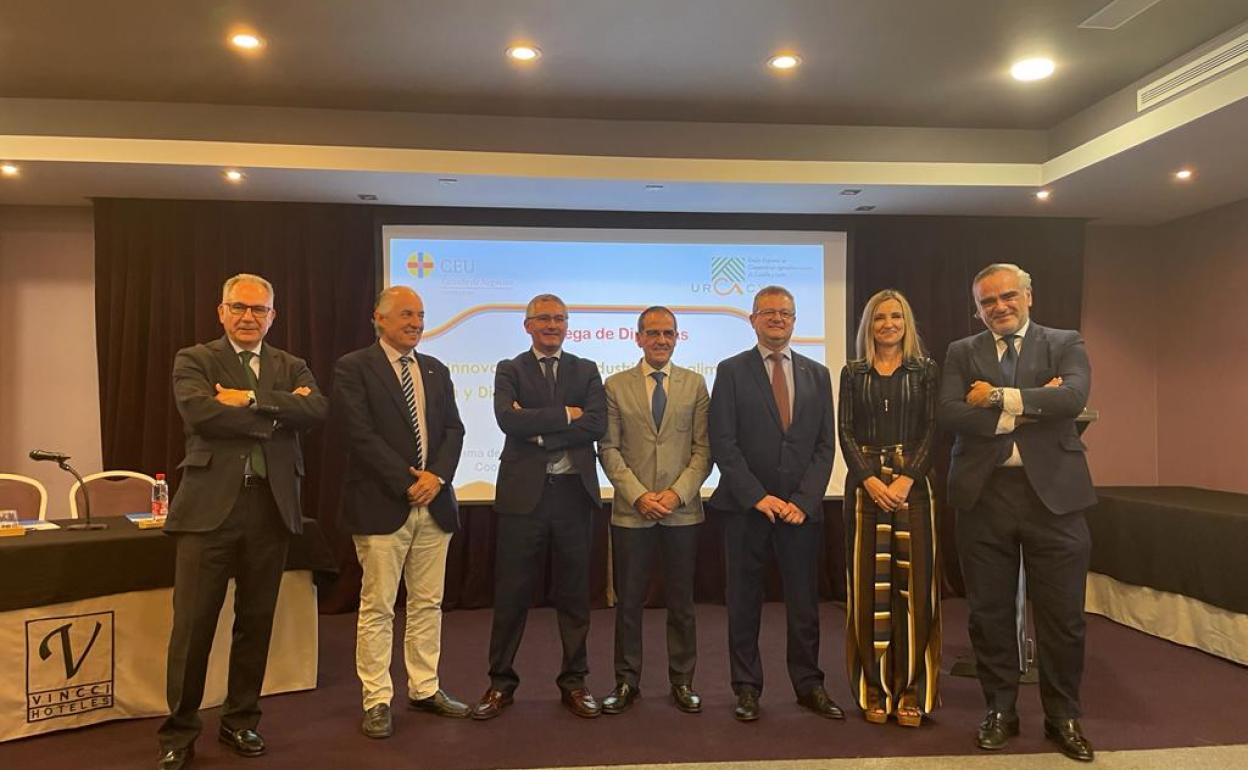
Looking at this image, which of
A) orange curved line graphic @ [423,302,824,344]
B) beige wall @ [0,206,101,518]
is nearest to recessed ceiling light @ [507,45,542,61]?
orange curved line graphic @ [423,302,824,344]

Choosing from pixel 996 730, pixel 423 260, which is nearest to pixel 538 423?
pixel 996 730

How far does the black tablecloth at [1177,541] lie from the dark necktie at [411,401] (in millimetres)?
3770

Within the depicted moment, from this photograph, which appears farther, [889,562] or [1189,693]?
[1189,693]

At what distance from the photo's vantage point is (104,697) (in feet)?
10.2

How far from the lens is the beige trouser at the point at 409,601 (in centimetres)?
299

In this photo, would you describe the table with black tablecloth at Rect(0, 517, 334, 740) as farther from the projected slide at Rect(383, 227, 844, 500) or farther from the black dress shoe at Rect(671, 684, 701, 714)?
the projected slide at Rect(383, 227, 844, 500)

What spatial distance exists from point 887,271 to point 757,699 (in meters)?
3.33

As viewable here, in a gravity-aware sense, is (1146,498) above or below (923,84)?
below

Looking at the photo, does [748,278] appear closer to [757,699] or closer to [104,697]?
[757,699]

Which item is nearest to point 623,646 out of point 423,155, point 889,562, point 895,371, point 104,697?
point 889,562

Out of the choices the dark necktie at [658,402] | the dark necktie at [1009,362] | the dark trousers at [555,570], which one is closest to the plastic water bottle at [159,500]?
the dark trousers at [555,570]

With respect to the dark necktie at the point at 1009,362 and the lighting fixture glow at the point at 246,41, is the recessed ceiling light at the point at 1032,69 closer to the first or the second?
the dark necktie at the point at 1009,362

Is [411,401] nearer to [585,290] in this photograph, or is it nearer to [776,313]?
[776,313]

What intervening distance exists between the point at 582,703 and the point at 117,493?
2632 mm
